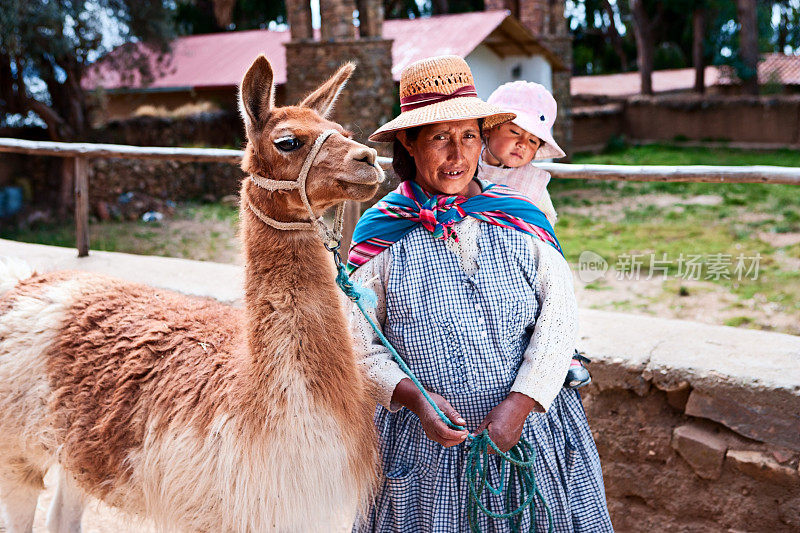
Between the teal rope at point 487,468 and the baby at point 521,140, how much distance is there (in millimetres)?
516

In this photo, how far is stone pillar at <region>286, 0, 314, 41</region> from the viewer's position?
14.3 m

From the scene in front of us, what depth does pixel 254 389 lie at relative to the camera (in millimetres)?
1870

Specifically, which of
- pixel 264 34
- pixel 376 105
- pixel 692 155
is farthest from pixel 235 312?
pixel 264 34

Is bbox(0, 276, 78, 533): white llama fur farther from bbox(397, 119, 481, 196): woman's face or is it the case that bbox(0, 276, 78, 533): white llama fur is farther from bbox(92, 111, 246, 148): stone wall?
bbox(92, 111, 246, 148): stone wall

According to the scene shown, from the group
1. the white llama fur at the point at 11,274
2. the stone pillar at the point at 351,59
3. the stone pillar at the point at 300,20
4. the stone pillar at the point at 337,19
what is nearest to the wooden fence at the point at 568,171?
the white llama fur at the point at 11,274

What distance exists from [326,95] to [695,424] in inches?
75.3

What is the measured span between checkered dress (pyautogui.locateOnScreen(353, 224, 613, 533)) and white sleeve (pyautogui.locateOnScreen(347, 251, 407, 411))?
0.12ft

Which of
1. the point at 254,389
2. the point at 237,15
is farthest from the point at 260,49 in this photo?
the point at 254,389

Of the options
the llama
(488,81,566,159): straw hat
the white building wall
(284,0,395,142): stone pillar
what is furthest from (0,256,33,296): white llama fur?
the white building wall

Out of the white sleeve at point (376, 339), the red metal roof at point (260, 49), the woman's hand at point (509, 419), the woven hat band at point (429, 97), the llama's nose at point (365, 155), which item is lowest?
the woman's hand at point (509, 419)

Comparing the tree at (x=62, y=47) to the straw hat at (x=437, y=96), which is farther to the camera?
the tree at (x=62, y=47)

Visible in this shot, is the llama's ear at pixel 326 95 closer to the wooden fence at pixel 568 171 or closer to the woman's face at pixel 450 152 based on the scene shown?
the woman's face at pixel 450 152

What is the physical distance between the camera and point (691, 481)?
297 cm

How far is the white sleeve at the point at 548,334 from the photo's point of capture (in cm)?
181
